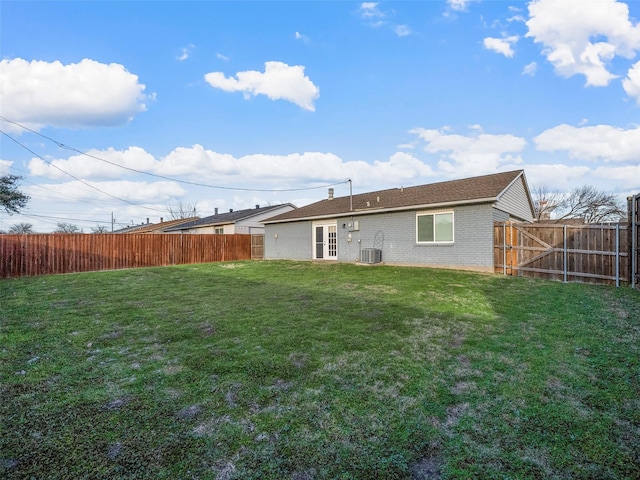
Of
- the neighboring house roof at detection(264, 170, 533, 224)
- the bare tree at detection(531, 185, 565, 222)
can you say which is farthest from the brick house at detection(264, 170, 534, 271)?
the bare tree at detection(531, 185, 565, 222)

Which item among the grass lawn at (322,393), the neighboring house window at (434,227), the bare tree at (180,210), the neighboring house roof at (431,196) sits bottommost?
the grass lawn at (322,393)

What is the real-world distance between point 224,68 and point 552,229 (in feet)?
45.2

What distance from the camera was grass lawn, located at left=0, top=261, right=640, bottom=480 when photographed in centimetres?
205

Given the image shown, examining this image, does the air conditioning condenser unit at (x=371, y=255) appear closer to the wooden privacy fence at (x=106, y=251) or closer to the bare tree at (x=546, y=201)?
the wooden privacy fence at (x=106, y=251)

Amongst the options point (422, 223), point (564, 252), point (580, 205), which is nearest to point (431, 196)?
point (422, 223)

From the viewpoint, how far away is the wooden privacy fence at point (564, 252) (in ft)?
27.2

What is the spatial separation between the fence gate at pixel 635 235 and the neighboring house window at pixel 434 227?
4939 mm

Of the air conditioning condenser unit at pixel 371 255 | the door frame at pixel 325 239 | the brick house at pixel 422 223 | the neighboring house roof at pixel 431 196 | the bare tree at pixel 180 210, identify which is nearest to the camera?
the brick house at pixel 422 223

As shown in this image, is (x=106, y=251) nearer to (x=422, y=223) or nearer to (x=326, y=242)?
(x=326, y=242)

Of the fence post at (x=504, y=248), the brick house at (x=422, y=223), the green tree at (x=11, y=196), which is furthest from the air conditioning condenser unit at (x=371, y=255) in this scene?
the green tree at (x=11, y=196)

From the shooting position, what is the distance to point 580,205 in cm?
2734

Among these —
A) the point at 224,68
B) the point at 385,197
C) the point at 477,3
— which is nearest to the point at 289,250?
the point at 385,197

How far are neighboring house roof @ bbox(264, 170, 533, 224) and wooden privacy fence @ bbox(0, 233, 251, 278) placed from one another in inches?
210

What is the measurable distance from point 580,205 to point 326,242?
24.8m
